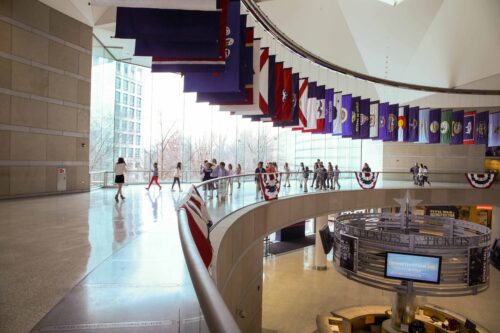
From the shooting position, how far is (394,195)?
25344 millimetres

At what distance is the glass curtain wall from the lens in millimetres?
24953

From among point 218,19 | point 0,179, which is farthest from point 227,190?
point 0,179

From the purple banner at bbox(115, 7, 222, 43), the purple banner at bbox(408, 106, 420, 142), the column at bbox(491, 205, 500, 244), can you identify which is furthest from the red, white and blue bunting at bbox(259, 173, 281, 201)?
the column at bbox(491, 205, 500, 244)

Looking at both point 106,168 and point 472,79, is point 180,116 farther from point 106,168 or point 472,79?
point 472,79

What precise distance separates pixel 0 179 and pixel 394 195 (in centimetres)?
2151

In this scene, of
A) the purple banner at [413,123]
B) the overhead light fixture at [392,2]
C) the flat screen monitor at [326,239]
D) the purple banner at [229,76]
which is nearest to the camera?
the purple banner at [229,76]

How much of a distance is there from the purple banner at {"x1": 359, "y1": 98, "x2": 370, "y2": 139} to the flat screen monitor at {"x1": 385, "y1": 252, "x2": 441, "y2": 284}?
11035 millimetres

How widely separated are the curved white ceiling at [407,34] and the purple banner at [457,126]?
2.21m

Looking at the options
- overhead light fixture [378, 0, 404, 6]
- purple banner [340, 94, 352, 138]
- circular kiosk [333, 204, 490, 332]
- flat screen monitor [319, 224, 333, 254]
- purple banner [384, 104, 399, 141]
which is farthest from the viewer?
purple banner [384, 104, 399, 141]

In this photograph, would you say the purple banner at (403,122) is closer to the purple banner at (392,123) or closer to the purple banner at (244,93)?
the purple banner at (392,123)

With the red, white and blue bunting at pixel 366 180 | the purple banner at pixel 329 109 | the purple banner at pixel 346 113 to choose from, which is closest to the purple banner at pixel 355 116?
the purple banner at pixel 346 113

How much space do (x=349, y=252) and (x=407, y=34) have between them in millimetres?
18283

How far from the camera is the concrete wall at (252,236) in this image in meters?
7.95

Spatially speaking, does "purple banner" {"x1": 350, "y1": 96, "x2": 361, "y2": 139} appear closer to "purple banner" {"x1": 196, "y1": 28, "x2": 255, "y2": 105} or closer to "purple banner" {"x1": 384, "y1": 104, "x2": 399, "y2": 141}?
"purple banner" {"x1": 384, "y1": 104, "x2": 399, "y2": 141}
